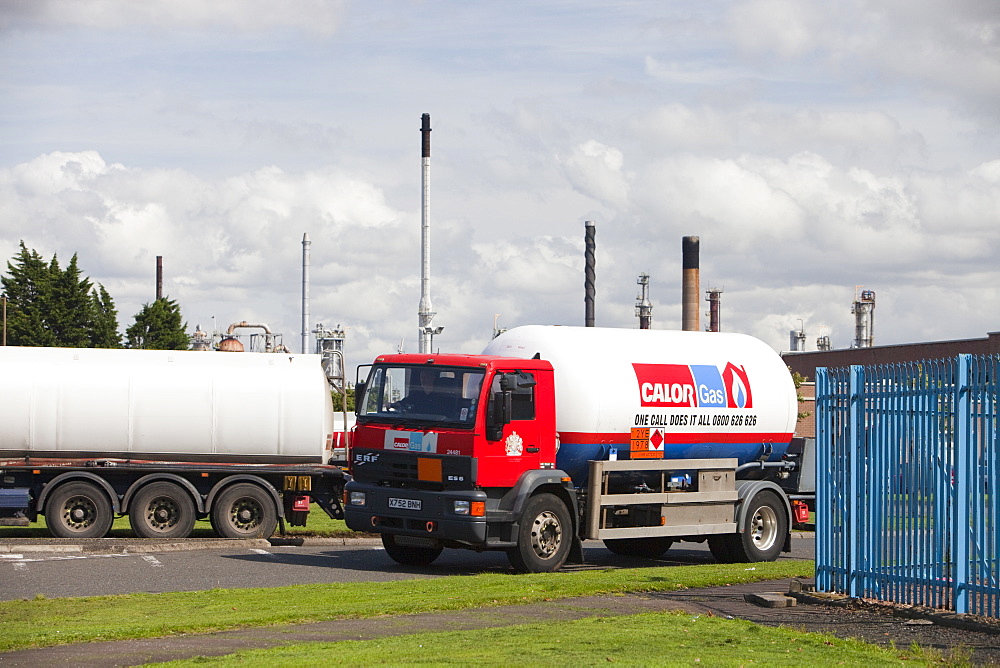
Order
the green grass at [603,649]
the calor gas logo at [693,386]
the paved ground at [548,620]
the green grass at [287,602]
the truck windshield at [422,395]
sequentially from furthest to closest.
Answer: the calor gas logo at [693,386], the truck windshield at [422,395], the green grass at [287,602], the paved ground at [548,620], the green grass at [603,649]

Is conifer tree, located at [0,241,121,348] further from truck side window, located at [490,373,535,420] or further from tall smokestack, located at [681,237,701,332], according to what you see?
truck side window, located at [490,373,535,420]

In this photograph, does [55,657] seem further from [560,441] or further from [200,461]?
[200,461]

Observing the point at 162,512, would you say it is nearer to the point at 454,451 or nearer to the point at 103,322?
the point at 454,451

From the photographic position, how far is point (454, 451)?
17453mm

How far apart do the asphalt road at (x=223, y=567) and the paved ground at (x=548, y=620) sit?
389 cm

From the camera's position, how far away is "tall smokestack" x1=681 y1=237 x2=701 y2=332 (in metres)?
55.5

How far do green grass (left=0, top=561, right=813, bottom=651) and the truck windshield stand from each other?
2.11 m

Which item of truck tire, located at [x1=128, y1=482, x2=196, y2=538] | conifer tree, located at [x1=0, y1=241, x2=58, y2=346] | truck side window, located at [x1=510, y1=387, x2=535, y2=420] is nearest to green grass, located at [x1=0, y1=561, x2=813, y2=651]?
truck side window, located at [x1=510, y1=387, x2=535, y2=420]

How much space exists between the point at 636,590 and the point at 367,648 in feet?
16.6

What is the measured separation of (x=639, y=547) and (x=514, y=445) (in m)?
4.89

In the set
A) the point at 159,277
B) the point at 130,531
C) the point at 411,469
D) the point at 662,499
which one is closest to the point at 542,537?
the point at 411,469

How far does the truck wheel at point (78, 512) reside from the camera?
22.0 metres

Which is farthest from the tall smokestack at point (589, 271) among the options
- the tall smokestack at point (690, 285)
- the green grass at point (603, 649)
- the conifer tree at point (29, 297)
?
the green grass at point (603, 649)

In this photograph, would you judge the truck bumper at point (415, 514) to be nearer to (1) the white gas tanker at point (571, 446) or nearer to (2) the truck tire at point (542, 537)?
(1) the white gas tanker at point (571, 446)
